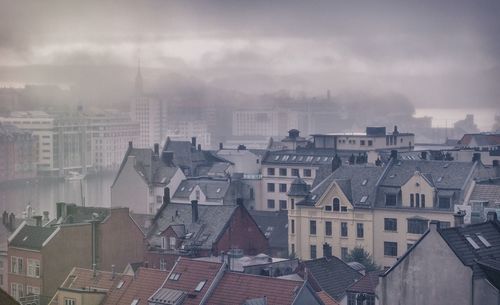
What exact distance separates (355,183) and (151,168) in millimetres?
10426

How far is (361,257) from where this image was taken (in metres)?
26.3

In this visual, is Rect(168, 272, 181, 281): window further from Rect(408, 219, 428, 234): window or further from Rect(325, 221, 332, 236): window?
Rect(325, 221, 332, 236): window

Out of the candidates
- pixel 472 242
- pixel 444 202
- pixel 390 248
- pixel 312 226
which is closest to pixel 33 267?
pixel 312 226

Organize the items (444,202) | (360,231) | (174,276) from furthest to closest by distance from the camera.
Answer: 1. (360,231)
2. (444,202)
3. (174,276)

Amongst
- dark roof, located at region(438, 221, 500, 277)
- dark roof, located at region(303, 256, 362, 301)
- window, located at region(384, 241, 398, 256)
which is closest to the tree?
window, located at region(384, 241, 398, 256)

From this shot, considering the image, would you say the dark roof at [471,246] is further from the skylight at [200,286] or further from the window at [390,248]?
the window at [390,248]

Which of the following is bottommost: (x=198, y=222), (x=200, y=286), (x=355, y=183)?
(x=200, y=286)

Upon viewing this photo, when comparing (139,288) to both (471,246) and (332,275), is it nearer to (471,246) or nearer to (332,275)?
(332,275)

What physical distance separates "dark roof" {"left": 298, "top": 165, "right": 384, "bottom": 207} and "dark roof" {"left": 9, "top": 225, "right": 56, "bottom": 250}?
7087mm

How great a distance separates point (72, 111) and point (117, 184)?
278 feet

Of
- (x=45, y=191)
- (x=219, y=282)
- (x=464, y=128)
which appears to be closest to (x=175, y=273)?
(x=219, y=282)

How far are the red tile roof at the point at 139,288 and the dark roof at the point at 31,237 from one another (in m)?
4.69

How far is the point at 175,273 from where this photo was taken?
18062mm

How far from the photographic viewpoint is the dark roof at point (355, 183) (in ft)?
91.6
